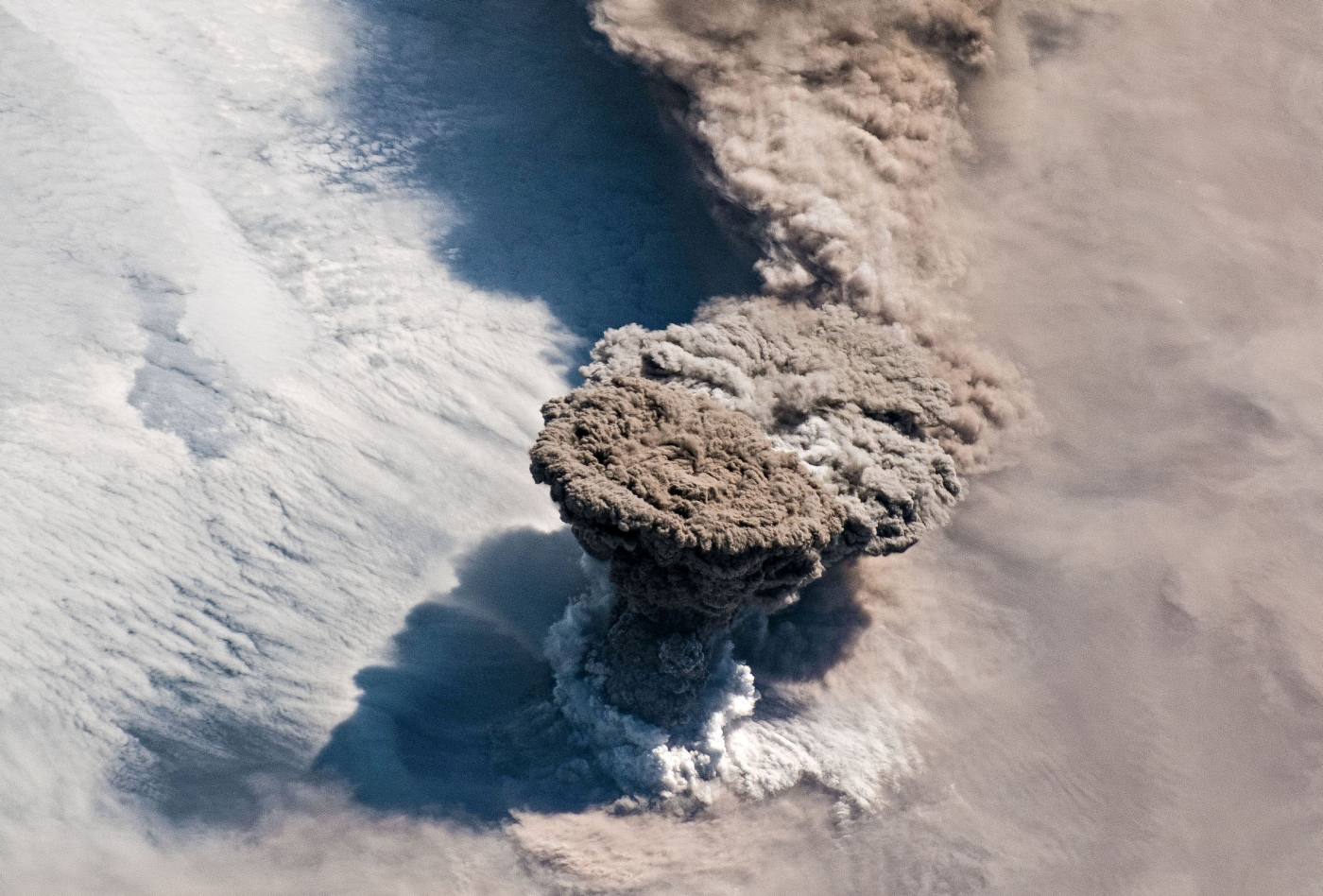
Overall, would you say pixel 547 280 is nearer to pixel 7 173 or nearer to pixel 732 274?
pixel 732 274

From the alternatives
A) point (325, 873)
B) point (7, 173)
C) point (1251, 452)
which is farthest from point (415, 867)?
point (1251, 452)

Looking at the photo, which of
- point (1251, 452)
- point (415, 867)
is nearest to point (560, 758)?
point (415, 867)

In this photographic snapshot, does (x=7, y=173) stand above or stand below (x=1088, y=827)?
above

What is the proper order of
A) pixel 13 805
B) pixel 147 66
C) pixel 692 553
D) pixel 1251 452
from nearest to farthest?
pixel 692 553, pixel 13 805, pixel 1251 452, pixel 147 66

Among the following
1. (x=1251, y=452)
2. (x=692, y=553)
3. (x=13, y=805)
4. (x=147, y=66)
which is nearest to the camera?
(x=692, y=553)

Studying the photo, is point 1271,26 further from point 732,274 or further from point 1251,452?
point 732,274

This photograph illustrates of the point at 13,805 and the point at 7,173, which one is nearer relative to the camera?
the point at 13,805

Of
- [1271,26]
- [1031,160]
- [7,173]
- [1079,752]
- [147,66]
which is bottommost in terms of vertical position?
[1079,752]
